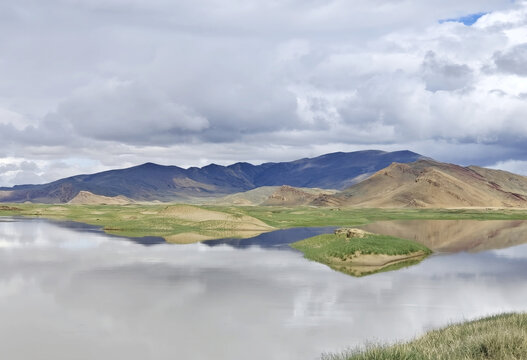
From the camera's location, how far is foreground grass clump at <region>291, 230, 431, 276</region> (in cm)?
5022

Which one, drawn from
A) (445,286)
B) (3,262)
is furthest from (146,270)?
(445,286)

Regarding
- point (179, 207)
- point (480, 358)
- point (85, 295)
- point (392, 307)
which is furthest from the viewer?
point (179, 207)

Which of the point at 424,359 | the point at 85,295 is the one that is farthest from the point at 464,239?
the point at 424,359

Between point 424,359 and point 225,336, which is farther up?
point 424,359

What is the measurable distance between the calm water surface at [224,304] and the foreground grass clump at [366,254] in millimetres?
2640

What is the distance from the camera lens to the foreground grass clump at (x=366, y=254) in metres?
50.2

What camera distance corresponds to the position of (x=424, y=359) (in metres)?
15.6

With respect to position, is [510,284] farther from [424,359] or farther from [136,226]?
[136,226]

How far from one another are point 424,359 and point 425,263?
1589 inches

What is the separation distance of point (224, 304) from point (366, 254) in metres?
25.5

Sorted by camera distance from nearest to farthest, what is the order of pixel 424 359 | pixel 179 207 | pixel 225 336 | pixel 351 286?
pixel 424 359
pixel 225 336
pixel 351 286
pixel 179 207

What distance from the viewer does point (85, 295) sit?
34688mm

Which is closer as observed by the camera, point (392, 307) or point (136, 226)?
point (392, 307)

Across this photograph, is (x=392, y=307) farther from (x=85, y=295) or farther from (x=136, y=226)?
(x=136, y=226)
